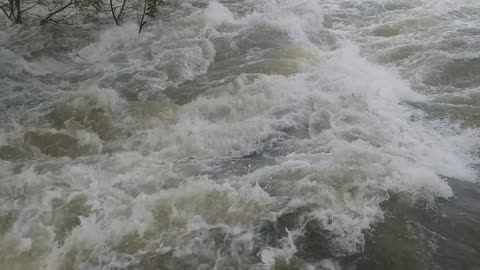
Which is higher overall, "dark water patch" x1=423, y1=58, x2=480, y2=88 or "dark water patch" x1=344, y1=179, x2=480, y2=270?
"dark water patch" x1=423, y1=58, x2=480, y2=88

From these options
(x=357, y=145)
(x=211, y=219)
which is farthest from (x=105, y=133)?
(x=357, y=145)

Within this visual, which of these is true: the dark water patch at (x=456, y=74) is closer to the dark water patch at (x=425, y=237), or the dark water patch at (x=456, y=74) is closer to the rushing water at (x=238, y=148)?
the rushing water at (x=238, y=148)

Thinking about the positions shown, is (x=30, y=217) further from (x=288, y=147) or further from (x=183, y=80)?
(x=183, y=80)

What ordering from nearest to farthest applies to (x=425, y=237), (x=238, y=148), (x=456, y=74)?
1. (x=425, y=237)
2. (x=238, y=148)
3. (x=456, y=74)

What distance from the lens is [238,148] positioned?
5480 millimetres

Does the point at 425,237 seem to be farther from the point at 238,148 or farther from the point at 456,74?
the point at 456,74

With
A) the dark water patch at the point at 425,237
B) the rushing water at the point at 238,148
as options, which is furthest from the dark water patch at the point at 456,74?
the dark water patch at the point at 425,237

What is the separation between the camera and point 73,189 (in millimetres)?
4672

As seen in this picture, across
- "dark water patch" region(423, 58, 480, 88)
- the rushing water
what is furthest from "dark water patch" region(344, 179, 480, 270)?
"dark water patch" region(423, 58, 480, 88)

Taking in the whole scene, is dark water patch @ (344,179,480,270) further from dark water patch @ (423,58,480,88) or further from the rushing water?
dark water patch @ (423,58,480,88)

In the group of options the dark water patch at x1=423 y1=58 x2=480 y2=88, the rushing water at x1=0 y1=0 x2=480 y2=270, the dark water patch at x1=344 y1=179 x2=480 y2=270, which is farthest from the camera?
the dark water patch at x1=423 y1=58 x2=480 y2=88

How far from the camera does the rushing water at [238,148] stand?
158 inches

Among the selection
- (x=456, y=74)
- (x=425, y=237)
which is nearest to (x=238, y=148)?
(x=425, y=237)

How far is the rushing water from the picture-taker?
158 inches
